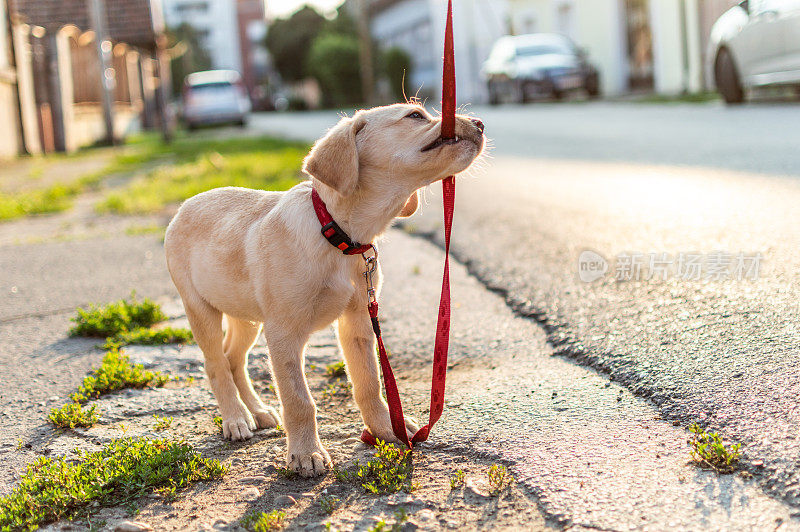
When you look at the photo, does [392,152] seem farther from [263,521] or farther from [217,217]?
[263,521]

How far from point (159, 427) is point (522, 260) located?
2.72m

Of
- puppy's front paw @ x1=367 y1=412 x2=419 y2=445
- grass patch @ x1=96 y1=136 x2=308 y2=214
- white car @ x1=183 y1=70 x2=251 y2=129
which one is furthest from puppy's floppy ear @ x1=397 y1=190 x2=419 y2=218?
white car @ x1=183 y1=70 x2=251 y2=129

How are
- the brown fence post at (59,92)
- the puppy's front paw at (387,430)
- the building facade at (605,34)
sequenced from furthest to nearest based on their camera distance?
the building facade at (605,34), the brown fence post at (59,92), the puppy's front paw at (387,430)

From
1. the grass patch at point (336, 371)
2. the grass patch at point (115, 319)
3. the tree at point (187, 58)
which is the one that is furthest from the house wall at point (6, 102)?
the tree at point (187, 58)

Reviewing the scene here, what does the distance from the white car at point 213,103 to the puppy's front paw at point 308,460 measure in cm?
2710

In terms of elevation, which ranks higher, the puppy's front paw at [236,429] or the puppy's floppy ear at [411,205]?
the puppy's floppy ear at [411,205]

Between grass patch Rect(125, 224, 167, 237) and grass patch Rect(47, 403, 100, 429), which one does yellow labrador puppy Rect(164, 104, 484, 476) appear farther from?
grass patch Rect(125, 224, 167, 237)

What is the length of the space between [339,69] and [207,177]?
36.8m

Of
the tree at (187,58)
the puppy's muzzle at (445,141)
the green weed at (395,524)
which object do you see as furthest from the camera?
the tree at (187,58)

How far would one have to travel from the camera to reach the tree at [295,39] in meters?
62.2

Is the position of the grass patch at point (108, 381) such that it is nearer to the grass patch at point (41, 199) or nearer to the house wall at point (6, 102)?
the grass patch at point (41, 199)

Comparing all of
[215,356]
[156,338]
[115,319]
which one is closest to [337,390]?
[215,356]

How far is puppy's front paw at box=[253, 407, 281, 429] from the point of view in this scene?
3.37 meters

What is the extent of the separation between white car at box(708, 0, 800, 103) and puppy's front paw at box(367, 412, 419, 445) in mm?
11834
